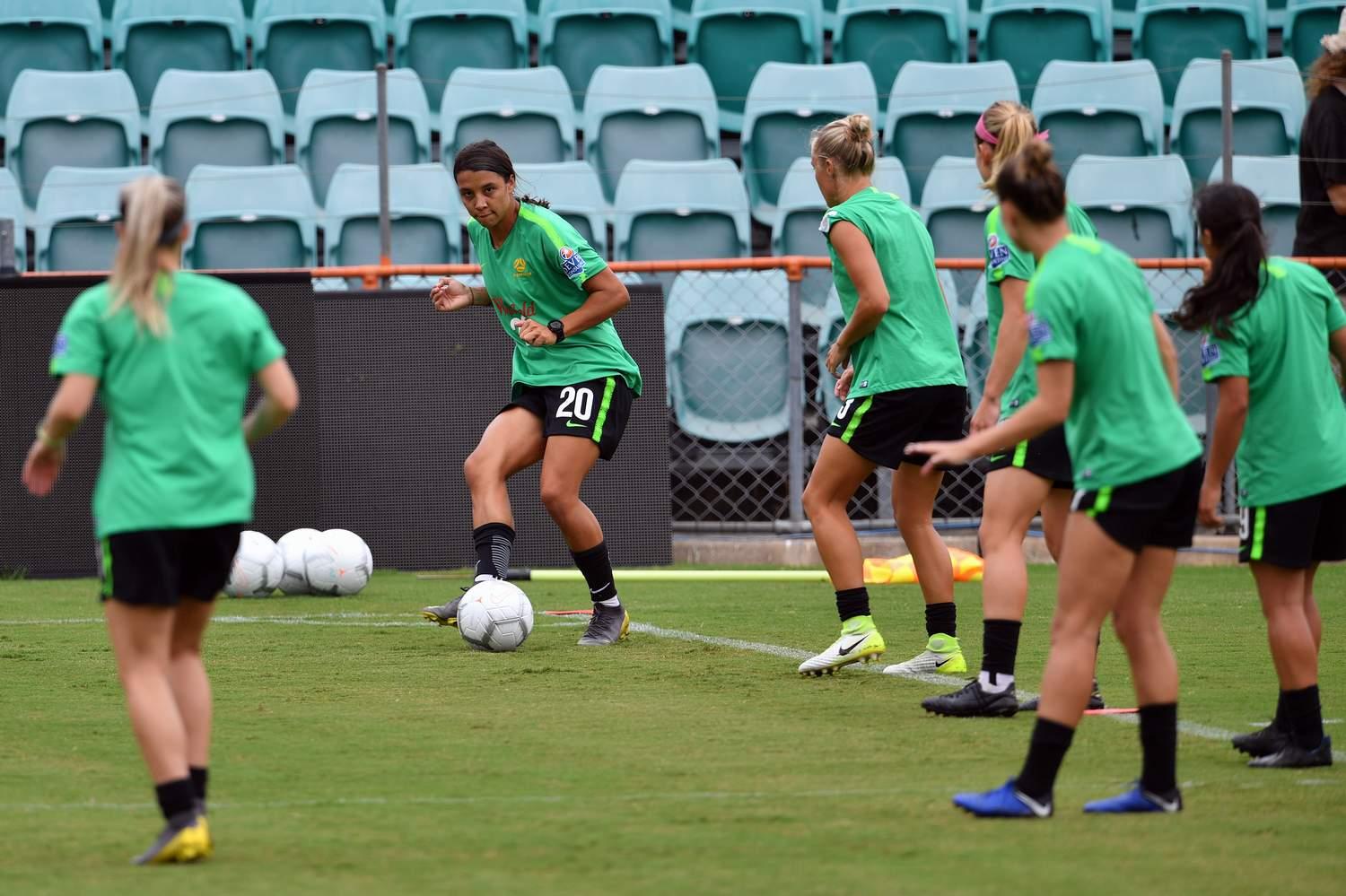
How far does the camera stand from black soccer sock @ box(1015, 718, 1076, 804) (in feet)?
14.4

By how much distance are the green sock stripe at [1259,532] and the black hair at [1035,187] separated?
123 cm

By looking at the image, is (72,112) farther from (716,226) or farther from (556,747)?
(556,747)

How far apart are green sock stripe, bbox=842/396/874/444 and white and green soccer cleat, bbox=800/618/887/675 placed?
695mm

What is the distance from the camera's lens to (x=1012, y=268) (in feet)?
19.9

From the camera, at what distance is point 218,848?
13.7ft

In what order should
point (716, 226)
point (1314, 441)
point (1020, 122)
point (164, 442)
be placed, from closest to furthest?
point (164, 442) < point (1314, 441) < point (1020, 122) < point (716, 226)

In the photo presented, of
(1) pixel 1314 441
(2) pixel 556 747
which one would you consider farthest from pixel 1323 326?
(2) pixel 556 747

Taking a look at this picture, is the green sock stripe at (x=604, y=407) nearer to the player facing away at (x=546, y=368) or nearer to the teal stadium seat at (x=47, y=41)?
the player facing away at (x=546, y=368)

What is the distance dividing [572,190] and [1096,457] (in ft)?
31.2

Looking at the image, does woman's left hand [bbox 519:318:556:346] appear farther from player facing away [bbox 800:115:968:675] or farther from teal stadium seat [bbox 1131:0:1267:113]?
teal stadium seat [bbox 1131:0:1267:113]

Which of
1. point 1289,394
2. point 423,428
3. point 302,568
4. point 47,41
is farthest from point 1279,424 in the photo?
point 47,41

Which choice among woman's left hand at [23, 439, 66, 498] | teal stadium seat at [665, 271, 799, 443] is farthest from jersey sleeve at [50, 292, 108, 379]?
teal stadium seat at [665, 271, 799, 443]

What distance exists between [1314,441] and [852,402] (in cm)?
210

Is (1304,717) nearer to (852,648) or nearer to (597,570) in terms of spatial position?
(852,648)
